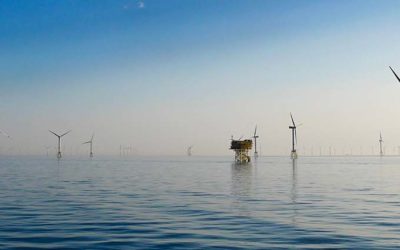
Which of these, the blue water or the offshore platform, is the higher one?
the offshore platform

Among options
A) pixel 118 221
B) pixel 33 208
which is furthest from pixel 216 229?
pixel 33 208

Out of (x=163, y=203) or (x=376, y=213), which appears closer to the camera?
(x=376, y=213)

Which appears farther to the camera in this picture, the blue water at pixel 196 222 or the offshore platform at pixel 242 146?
the offshore platform at pixel 242 146

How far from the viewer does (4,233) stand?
81.3 ft

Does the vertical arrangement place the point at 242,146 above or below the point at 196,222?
above

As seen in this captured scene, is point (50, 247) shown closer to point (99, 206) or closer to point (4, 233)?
point (4, 233)

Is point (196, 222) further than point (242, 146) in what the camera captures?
No

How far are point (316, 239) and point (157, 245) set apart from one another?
8.03 m

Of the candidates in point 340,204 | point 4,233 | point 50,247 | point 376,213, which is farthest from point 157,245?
point 340,204

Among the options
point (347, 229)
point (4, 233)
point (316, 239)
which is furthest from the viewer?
point (347, 229)

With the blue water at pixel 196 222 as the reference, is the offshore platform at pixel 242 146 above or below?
above

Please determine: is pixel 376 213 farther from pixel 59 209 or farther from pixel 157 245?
pixel 59 209

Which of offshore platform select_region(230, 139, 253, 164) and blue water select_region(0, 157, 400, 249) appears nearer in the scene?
blue water select_region(0, 157, 400, 249)

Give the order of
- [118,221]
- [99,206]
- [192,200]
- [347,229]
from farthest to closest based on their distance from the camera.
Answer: [192,200]
[99,206]
[118,221]
[347,229]
